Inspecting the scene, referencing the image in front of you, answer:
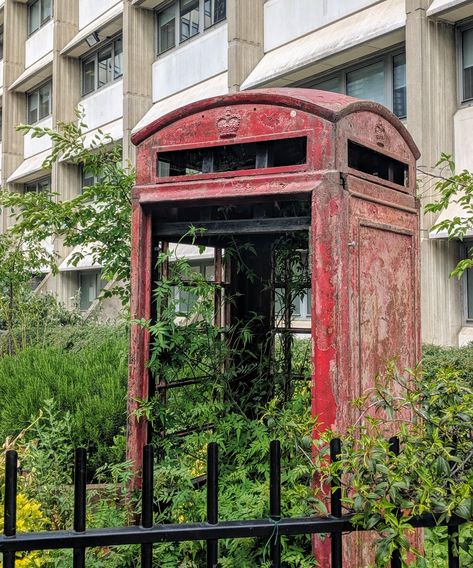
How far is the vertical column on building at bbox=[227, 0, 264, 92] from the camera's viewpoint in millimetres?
14273

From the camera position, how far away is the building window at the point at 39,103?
24.2 meters

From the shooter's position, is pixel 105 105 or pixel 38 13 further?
pixel 38 13

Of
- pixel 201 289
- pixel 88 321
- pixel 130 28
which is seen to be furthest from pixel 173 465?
pixel 130 28

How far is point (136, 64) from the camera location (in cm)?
1798

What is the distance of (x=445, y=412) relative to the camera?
2242 millimetres

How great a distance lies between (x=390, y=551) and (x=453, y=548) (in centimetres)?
24

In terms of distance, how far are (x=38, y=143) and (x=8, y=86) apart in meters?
3.08

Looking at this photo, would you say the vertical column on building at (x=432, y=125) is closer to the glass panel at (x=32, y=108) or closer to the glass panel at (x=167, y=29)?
the glass panel at (x=167, y=29)

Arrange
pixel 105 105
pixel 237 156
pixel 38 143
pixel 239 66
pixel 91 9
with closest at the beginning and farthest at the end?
pixel 237 156, pixel 239 66, pixel 105 105, pixel 91 9, pixel 38 143

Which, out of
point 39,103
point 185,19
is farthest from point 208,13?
point 39,103

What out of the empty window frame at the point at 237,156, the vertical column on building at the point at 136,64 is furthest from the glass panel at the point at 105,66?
the empty window frame at the point at 237,156

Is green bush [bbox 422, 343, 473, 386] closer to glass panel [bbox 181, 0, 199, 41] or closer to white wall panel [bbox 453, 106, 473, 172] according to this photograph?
white wall panel [bbox 453, 106, 473, 172]

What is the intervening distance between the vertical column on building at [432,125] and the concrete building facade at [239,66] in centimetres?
2

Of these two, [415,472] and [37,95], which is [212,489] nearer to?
[415,472]
